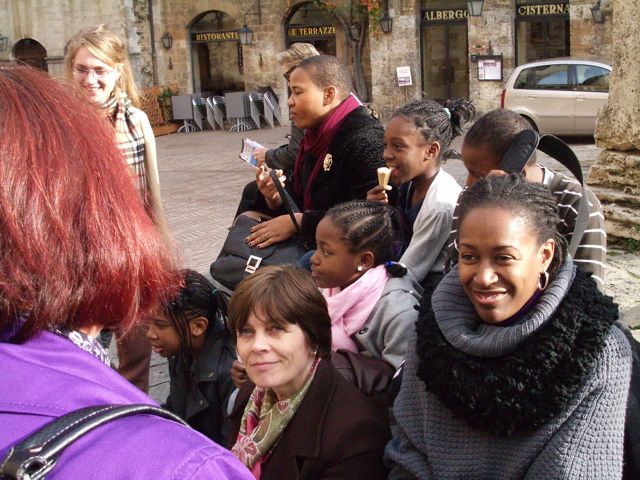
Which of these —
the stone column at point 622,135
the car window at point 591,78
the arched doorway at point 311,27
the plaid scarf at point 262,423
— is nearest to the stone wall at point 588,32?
the car window at point 591,78

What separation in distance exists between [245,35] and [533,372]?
75.0 feet

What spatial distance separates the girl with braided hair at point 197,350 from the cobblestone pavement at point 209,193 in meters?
0.35

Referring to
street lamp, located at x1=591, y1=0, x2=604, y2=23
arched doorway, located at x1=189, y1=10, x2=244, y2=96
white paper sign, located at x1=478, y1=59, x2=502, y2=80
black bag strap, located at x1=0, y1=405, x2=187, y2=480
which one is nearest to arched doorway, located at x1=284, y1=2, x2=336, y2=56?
arched doorway, located at x1=189, y1=10, x2=244, y2=96

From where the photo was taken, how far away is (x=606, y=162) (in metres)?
6.41

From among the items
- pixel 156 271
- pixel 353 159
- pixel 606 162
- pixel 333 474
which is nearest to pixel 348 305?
pixel 333 474

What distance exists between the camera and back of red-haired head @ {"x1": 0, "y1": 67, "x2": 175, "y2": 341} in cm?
130

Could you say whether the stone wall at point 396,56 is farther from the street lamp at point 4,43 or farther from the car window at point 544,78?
the street lamp at point 4,43

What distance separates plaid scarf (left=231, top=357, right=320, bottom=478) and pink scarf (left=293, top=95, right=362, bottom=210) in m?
1.45

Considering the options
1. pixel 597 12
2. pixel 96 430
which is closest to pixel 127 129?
pixel 96 430

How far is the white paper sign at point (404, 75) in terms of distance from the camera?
22.4 metres

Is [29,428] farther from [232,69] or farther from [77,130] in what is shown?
[232,69]

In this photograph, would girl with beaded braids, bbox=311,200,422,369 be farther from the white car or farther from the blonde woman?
the white car

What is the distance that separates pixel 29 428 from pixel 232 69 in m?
25.8

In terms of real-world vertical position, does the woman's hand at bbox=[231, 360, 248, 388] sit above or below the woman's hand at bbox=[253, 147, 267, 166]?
below
